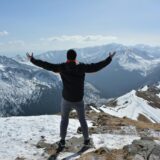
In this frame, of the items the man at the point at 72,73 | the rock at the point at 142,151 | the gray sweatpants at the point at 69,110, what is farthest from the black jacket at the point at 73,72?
the rock at the point at 142,151

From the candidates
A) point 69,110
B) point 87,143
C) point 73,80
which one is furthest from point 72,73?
point 87,143

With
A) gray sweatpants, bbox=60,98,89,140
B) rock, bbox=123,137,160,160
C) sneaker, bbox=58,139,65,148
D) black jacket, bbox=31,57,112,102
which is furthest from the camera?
sneaker, bbox=58,139,65,148

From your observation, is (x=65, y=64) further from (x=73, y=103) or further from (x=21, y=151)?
(x=21, y=151)

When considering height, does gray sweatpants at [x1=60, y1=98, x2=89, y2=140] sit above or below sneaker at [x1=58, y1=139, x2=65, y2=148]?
above

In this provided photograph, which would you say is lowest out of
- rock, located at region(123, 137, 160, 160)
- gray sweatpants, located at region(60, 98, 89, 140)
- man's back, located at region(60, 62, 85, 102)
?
rock, located at region(123, 137, 160, 160)

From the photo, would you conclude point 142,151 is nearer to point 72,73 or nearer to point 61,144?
point 61,144

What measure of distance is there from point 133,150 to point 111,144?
1.92 m

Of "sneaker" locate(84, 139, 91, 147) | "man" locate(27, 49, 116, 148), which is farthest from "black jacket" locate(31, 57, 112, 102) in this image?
→ "sneaker" locate(84, 139, 91, 147)

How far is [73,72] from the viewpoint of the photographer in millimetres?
13367

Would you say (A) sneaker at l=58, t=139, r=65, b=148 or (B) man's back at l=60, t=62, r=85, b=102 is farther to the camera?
(A) sneaker at l=58, t=139, r=65, b=148

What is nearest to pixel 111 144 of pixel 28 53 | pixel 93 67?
pixel 93 67

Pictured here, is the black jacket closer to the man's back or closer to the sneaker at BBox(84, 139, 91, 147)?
→ the man's back

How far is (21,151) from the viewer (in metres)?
15.1

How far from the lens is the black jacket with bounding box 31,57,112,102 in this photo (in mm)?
13242
